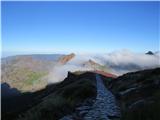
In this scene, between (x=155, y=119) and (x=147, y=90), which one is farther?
(x=147, y=90)

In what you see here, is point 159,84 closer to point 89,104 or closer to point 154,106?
point 89,104

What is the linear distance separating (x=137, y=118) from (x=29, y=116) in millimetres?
8145

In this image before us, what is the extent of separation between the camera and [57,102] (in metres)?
22.0

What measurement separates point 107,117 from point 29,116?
17.0 feet

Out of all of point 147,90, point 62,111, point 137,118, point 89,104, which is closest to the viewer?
point 137,118

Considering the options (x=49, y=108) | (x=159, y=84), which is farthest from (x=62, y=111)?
(x=159, y=84)

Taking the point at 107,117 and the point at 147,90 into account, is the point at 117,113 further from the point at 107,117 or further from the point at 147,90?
the point at 147,90

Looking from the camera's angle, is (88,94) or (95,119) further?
(88,94)

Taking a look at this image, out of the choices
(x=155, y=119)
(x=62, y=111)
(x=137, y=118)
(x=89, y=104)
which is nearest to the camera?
(x=155, y=119)

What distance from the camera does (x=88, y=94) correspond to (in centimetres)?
2656

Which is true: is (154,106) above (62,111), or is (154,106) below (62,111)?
above

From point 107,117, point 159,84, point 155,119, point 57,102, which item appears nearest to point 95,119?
point 107,117

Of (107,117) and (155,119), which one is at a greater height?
(155,119)

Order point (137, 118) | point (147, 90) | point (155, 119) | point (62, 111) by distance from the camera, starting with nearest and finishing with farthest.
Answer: point (155, 119)
point (137, 118)
point (62, 111)
point (147, 90)
